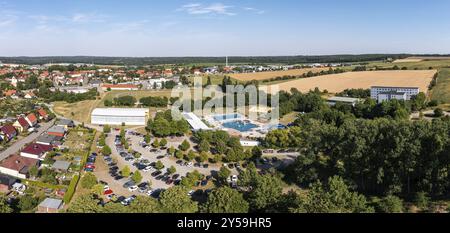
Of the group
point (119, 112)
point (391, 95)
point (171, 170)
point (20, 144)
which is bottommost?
point (171, 170)

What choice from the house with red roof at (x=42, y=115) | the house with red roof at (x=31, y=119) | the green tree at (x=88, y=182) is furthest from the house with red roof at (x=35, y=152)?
the house with red roof at (x=42, y=115)

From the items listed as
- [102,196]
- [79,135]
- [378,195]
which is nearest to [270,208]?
[378,195]

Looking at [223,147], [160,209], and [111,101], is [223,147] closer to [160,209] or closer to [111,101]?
[160,209]

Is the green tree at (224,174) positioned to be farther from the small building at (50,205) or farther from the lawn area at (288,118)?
the lawn area at (288,118)

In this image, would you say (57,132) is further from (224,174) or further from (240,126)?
(224,174)

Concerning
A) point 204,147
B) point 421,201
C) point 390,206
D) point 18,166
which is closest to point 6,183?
point 18,166

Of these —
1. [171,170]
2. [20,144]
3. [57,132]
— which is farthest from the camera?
[57,132]
